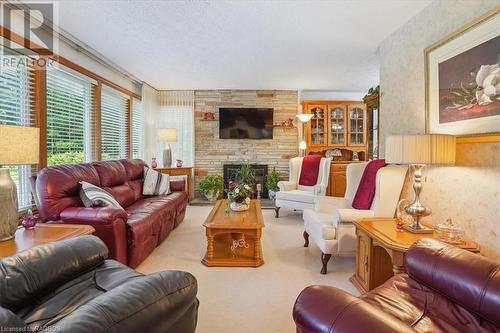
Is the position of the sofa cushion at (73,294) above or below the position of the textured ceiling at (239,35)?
below

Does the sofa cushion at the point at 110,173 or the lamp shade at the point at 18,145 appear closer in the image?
the lamp shade at the point at 18,145

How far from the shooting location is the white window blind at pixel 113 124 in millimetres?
4393

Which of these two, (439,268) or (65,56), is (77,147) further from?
(439,268)

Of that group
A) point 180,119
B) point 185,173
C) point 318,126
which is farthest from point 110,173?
point 318,126

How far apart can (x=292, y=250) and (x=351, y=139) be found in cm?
357

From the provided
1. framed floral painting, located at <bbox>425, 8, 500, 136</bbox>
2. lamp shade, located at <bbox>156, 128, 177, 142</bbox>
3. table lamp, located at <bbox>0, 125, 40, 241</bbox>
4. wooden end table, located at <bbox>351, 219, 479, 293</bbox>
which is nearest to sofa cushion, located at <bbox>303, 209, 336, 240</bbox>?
wooden end table, located at <bbox>351, 219, 479, 293</bbox>

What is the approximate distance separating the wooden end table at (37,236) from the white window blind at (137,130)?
3.58 meters

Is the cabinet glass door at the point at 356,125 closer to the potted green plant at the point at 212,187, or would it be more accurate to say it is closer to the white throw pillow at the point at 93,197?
the potted green plant at the point at 212,187

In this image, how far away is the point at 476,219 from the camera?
187cm

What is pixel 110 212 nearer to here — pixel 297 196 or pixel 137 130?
pixel 297 196

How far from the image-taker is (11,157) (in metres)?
1.58

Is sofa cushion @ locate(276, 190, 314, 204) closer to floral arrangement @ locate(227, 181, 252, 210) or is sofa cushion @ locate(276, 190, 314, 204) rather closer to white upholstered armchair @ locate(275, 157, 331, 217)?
white upholstered armchair @ locate(275, 157, 331, 217)

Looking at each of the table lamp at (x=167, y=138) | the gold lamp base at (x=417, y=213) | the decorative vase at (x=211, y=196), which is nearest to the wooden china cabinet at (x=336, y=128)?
the decorative vase at (x=211, y=196)

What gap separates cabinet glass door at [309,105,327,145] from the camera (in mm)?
5875
